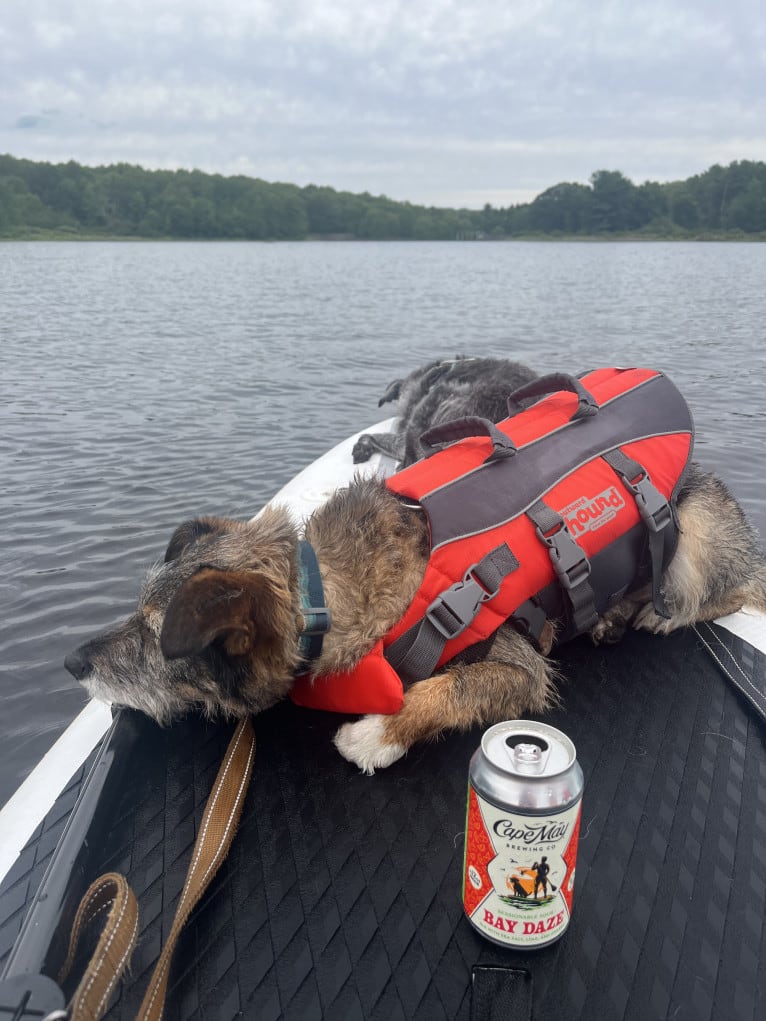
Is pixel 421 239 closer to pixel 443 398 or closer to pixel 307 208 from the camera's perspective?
pixel 307 208

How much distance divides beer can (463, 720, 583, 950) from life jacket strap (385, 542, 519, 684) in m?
0.94

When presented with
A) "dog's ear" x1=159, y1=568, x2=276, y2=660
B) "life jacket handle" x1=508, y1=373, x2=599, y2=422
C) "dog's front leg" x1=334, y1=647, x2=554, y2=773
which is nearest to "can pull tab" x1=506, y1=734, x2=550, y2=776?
"dog's front leg" x1=334, y1=647, x2=554, y2=773

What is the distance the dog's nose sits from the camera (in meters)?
3.05

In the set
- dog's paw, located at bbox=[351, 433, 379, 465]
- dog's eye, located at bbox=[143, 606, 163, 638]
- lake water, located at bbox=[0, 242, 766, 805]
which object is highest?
dog's eye, located at bbox=[143, 606, 163, 638]

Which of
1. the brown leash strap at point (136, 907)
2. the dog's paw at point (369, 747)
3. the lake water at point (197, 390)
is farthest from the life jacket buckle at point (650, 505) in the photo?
the lake water at point (197, 390)

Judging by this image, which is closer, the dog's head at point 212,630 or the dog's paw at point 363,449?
the dog's head at point 212,630

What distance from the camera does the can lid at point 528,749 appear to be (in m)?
1.81

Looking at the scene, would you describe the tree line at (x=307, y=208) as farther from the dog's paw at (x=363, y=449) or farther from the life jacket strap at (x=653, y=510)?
the life jacket strap at (x=653, y=510)

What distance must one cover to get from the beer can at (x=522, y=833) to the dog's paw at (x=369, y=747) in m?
0.80

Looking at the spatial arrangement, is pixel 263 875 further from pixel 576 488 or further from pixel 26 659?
pixel 26 659

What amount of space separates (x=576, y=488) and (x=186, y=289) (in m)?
34.8

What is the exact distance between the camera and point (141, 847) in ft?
8.10

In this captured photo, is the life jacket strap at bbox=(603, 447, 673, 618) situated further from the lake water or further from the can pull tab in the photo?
the lake water

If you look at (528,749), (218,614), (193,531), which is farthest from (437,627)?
(193,531)
